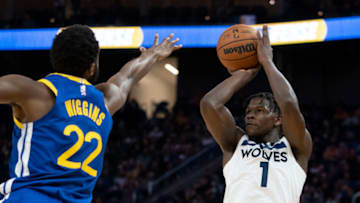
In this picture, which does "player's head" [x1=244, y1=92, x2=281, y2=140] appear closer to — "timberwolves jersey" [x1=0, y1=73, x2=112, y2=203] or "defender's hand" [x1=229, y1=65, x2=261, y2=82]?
"defender's hand" [x1=229, y1=65, x2=261, y2=82]

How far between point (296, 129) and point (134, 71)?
1.06 metres

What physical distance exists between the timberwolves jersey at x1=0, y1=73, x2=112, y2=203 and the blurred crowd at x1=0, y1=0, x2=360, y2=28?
1111 centimetres

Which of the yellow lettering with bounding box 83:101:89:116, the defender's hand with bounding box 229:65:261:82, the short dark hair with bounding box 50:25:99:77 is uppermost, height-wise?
the short dark hair with bounding box 50:25:99:77

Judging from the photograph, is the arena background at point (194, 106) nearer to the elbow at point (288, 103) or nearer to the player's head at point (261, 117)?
the player's head at point (261, 117)

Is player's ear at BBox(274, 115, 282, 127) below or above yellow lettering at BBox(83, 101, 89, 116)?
below

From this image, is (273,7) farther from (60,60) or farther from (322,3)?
(60,60)

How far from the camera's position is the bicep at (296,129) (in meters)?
3.22

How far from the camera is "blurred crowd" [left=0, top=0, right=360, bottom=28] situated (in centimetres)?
1339

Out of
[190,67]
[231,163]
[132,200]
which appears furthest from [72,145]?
[190,67]

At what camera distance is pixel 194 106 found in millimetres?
16359

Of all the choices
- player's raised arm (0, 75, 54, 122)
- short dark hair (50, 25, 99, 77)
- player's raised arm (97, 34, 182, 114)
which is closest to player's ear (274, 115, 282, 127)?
player's raised arm (97, 34, 182, 114)

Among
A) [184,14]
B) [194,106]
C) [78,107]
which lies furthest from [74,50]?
[194,106]

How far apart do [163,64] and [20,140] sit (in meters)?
16.0

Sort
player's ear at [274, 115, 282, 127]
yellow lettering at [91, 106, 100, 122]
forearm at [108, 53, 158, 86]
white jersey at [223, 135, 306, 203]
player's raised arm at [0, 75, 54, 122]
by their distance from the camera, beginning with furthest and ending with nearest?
player's ear at [274, 115, 282, 127], white jersey at [223, 135, 306, 203], forearm at [108, 53, 158, 86], yellow lettering at [91, 106, 100, 122], player's raised arm at [0, 75, 54, 122]
